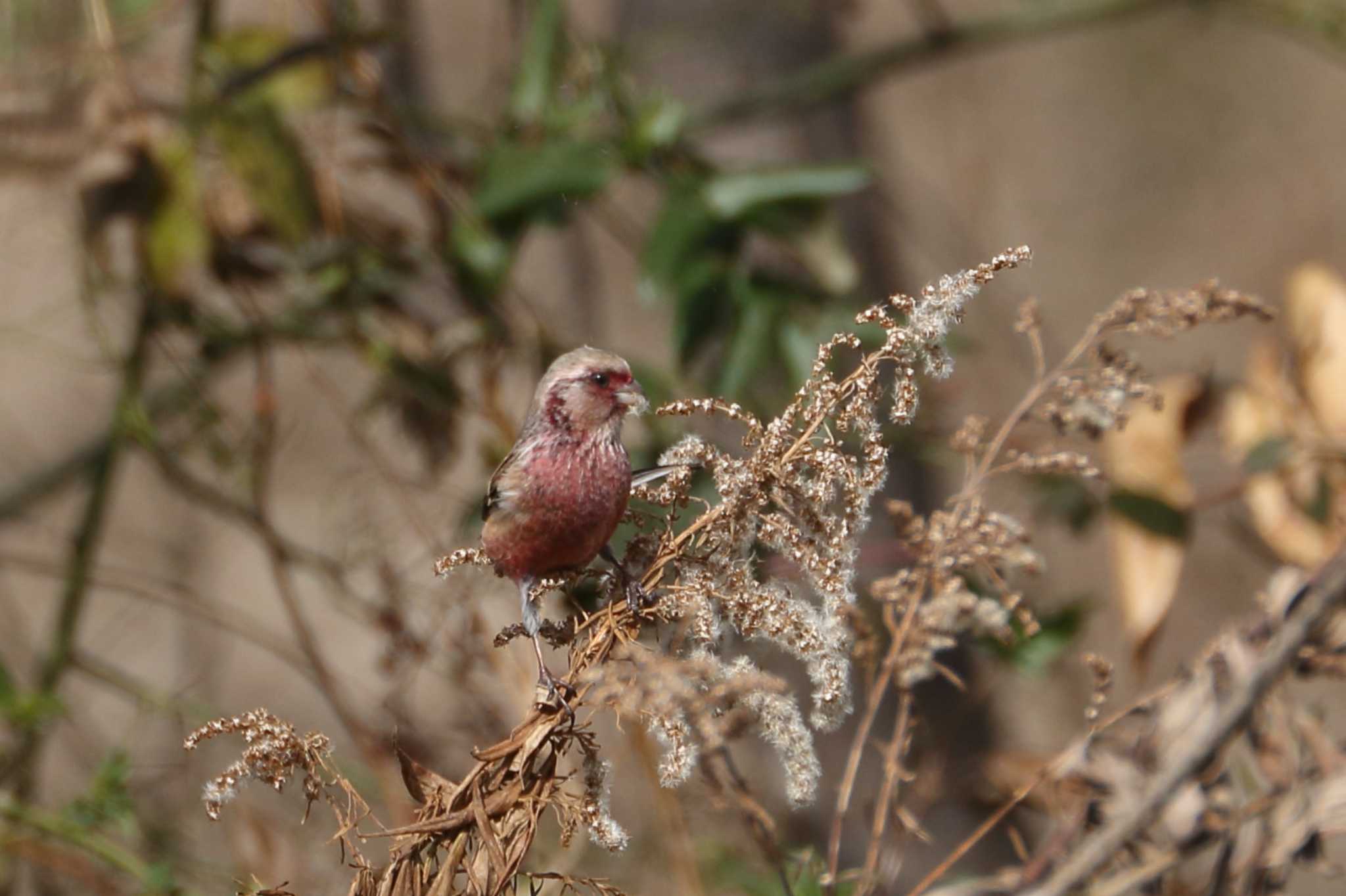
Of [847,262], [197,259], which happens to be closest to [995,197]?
[847,262]

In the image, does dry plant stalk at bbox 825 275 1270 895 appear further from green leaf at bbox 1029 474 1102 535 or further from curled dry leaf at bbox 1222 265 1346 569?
green leaf at bbox 1029 474 1102 535

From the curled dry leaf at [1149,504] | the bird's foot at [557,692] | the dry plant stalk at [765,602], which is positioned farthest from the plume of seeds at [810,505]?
the curled dry leaf at [1149,504]

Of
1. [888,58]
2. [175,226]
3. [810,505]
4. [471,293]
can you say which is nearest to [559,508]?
[810,505]

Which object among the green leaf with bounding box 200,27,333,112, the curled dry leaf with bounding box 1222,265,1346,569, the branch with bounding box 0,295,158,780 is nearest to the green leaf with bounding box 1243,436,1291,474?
the curled dry leaf with bounding box 1222,265,1346,569

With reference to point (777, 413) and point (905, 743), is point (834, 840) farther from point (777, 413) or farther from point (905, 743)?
point (777, 413)

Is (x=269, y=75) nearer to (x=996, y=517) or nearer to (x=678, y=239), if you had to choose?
(x=678, y=239)

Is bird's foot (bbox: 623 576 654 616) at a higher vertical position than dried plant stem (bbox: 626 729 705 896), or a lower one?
lower

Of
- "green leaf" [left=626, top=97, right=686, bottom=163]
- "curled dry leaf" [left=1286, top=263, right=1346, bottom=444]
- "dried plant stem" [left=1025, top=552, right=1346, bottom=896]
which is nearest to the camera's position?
"dried plant stem" [left=1025, top=552, right=1346, bottom=896]
